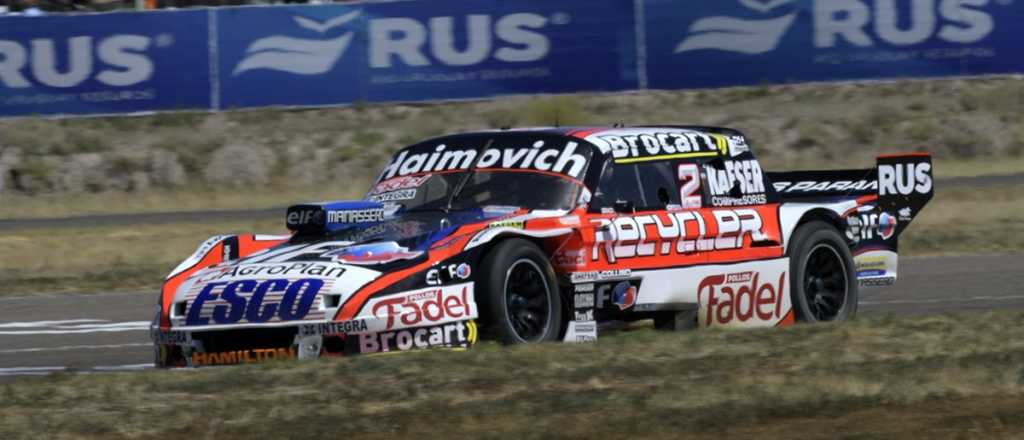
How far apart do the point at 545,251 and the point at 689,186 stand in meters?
1.31

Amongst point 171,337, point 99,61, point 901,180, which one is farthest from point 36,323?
point 99,61

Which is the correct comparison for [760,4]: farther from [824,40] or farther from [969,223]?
[969,223]

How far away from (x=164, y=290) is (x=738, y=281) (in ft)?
11.2

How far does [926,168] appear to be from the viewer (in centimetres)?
1127

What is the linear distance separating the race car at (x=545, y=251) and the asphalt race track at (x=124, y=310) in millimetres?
943

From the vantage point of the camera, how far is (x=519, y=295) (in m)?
8.69

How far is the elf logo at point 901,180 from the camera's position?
1121cm

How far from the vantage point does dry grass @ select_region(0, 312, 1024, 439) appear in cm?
652

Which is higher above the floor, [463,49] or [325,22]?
[325,22]

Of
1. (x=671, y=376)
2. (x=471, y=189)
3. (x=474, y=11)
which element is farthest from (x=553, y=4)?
(x=671, y=376)

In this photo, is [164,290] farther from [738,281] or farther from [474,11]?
[474,11]

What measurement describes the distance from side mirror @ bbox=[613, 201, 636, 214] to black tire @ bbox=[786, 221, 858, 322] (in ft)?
4.36

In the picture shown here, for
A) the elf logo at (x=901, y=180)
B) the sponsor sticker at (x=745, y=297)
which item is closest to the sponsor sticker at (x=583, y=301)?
the sponsor sticker at (x=745, y=297)

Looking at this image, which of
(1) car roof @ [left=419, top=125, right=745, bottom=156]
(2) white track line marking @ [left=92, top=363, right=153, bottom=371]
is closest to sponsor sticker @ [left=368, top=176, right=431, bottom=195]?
(1) car roof @ [left=419, top=125, right=745, bottom=156]
